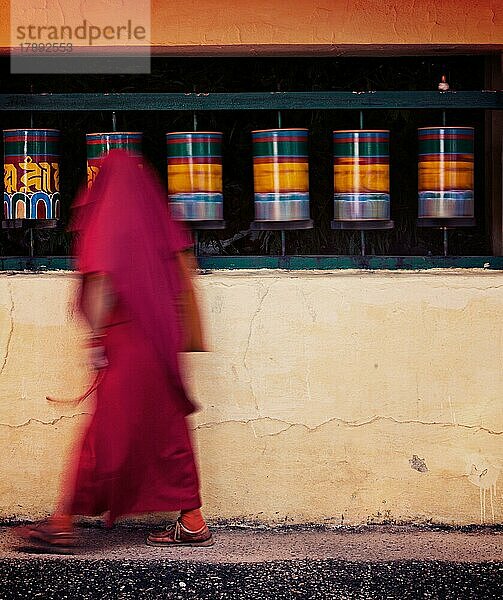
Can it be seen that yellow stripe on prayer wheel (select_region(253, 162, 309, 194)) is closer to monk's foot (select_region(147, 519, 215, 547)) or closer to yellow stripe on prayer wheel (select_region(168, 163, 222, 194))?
yellow stripe on prayer wheel (select_region(168, 163, 222, 194))

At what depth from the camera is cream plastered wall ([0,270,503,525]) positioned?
4.78 metres

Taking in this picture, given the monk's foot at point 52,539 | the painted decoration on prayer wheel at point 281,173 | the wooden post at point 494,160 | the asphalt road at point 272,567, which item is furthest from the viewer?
the wooden post at point 494,160

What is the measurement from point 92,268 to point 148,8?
118cm

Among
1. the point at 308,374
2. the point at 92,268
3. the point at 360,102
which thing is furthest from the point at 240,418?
the point at 360,102

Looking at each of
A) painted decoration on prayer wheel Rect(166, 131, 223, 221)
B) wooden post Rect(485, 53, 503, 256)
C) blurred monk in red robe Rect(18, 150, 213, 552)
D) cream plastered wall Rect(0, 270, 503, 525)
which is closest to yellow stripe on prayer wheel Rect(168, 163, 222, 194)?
painted decoration on prayer wheel Rect(166, 131, 223, 221)

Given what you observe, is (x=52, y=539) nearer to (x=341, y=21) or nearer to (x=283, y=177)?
(x=283, y=177)

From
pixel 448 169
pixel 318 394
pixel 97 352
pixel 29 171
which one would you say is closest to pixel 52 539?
pixel 97 352

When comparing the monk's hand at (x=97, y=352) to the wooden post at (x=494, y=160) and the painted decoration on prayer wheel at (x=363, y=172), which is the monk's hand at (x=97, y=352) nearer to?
the painted decoration on prayer wheel at (x=363, y=172)

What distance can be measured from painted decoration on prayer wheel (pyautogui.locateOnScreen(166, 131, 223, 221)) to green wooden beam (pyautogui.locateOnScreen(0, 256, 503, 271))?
7.6 inches

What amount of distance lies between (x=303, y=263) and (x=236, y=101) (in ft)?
2.30

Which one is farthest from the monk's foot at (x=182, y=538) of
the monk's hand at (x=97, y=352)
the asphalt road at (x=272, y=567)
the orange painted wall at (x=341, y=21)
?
the orange painted wall at (x=341, y=21)

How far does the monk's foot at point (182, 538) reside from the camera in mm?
4570

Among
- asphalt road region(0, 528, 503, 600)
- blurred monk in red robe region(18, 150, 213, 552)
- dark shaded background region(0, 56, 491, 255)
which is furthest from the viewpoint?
dark shaded background region(0, 56, 491, 255)

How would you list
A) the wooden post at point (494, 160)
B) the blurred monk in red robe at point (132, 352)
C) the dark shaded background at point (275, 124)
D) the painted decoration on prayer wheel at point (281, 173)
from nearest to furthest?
1. the blurred monk in red robe at point (132, 352)
2. the painted decoration on prayer wheel at point (281, 173)
3. the wooden post at point (494, 160)
4. the dark shaded background at point (275, 124)
